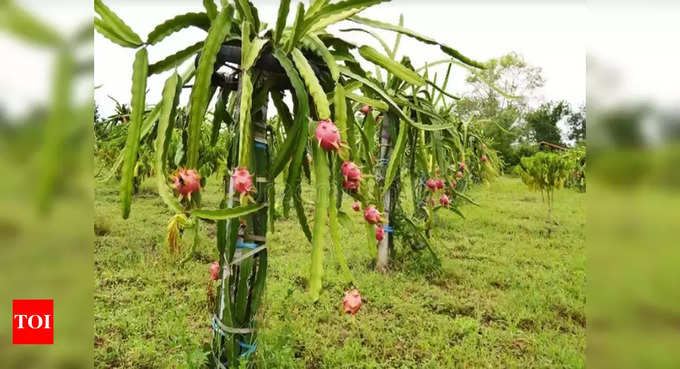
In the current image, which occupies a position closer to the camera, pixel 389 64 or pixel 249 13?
pixel 249 13

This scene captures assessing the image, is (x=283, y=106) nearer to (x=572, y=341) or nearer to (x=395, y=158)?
(x=395, y=158)

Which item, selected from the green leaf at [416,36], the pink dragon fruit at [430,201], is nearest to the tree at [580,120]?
the green leaf at [416,36]

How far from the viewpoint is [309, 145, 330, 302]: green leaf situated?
0.89 metres

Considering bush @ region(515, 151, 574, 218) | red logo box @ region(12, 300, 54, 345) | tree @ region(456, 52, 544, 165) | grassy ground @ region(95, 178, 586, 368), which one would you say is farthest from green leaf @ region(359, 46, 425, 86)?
tree @ region(456, 52, 544, 165)

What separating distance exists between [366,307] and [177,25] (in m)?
1.49

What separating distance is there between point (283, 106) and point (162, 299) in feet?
4.10

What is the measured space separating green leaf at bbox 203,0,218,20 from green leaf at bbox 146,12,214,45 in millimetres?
30

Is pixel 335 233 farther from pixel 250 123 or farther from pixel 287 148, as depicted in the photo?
pixel 250 123

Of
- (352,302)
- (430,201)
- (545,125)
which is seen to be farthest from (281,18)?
(545,125)

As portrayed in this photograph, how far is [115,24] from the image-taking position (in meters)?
0.81

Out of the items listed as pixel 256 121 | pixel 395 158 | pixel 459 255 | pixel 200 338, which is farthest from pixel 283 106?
pixel 459 255

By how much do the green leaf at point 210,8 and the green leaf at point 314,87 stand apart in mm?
180

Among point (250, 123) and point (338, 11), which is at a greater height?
point (338, 11)

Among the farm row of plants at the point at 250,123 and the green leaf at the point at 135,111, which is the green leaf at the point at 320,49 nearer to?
the farm row of plants at the point at 250,123
